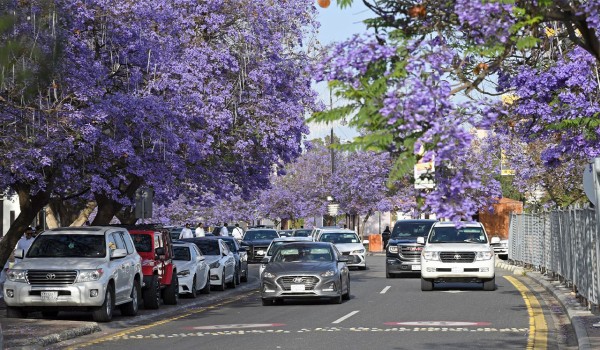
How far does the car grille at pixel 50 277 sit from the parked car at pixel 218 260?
11.1 meters

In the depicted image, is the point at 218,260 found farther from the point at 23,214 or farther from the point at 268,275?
the point at 268,275

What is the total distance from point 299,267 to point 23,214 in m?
9.33

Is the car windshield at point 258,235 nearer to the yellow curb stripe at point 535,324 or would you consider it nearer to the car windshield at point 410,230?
the car windshield at point 410,230

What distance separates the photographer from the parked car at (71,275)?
2352 cm

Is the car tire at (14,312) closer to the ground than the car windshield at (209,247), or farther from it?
closer to the ground

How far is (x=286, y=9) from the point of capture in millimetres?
40750

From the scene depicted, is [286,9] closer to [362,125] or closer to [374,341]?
[374,341]

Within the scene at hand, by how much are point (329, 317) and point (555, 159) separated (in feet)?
18.3

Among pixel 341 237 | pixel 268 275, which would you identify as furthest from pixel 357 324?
pixel 341 237

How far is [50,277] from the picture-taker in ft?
77.5

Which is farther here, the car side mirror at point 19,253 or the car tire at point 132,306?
the car tire at point 132,306

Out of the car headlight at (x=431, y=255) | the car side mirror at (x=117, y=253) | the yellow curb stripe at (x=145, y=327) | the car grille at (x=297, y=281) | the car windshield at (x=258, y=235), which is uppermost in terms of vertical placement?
the car windshield at (x=258, y=235)

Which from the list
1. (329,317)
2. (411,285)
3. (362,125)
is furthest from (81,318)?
(362,125)

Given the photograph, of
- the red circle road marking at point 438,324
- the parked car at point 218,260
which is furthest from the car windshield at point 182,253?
the red circle road marking at point 438,324
